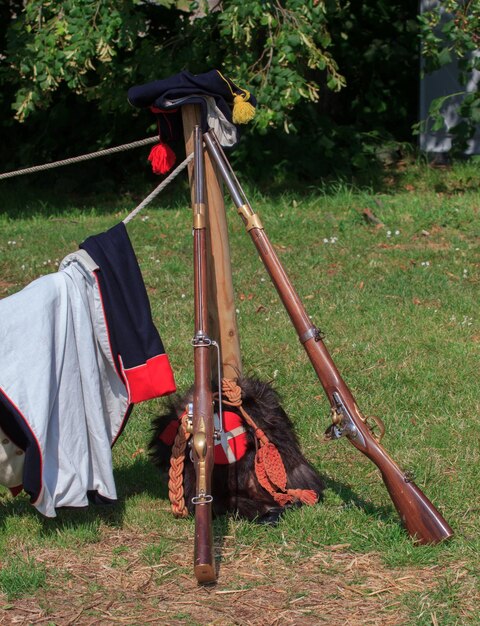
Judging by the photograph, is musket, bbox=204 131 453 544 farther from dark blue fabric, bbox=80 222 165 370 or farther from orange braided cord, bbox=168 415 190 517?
orange braided cord, bbox=168 415 190 517

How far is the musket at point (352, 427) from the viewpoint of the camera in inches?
145

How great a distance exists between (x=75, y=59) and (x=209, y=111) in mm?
5465

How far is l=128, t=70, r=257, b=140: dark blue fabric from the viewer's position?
3.99 metres

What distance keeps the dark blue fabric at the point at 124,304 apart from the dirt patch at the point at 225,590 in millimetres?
799

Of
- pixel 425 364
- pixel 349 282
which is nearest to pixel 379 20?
pixel 349 282

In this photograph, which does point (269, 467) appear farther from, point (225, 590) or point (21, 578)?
point (21, 578)

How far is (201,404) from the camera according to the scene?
3.71 meters

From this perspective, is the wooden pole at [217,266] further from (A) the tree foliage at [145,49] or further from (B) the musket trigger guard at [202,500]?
(A) the tree foliage at [145,49]

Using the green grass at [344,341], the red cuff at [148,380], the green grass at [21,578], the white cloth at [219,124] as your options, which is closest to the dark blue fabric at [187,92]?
the white cloth at [219,124]

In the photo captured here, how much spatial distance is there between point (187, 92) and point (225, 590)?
1.98 metres

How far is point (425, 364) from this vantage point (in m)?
5.83

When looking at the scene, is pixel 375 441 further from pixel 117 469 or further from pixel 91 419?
pixel 117 469

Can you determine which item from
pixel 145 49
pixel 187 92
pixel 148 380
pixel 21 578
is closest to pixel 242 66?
pixel 145 49

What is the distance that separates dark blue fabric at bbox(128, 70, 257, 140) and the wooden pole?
70 millimetres
